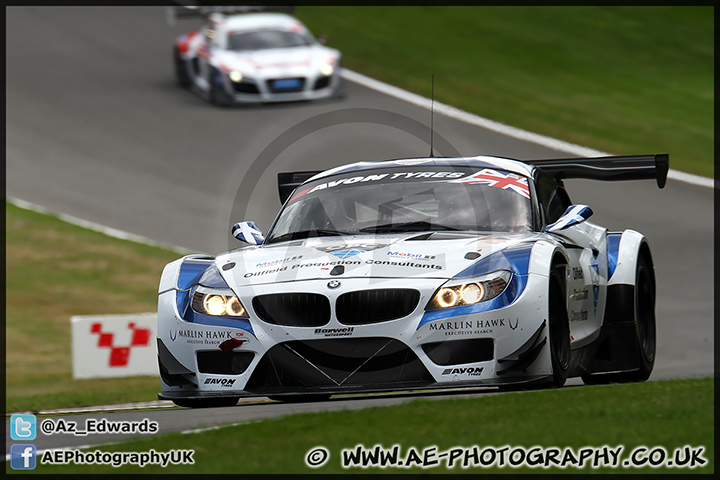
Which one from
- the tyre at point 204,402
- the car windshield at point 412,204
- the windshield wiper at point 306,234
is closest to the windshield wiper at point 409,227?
the car windshield at point 412,204

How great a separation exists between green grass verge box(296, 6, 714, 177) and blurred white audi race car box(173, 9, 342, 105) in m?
2.42

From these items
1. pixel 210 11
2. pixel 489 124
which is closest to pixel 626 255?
pixel 489 124

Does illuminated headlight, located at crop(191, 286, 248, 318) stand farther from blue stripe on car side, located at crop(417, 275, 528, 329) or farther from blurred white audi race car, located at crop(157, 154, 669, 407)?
blue stripe on car side, located at crop(417, 275, 528, 329)

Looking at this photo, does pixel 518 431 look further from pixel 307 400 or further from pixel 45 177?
pixel 45 177

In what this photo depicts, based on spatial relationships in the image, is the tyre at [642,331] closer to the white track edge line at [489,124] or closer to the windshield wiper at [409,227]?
the windshield wiper at [409,227]

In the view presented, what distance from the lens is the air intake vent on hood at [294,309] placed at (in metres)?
6.01

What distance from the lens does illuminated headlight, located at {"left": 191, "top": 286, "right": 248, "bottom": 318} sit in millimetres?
6219

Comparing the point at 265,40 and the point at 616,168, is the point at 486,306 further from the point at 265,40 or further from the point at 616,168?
the point at 265,40

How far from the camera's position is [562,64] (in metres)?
26.3

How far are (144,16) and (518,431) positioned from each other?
84.7 ft

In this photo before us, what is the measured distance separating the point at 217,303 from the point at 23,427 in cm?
134

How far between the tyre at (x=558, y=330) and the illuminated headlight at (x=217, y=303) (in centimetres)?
165

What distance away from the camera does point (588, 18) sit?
30.4m
